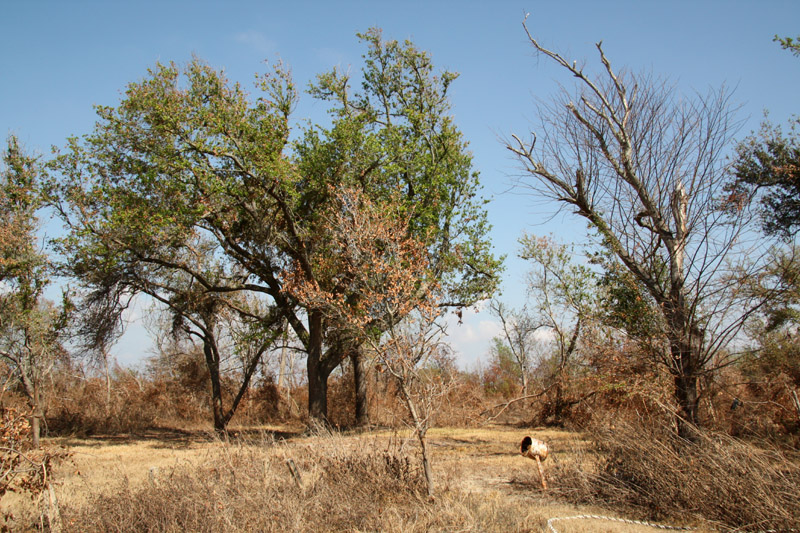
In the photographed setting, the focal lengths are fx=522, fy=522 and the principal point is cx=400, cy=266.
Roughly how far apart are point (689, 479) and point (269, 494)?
5306 millimetres

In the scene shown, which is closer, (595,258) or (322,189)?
(595,258)

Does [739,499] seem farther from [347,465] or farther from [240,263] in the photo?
[240,263]

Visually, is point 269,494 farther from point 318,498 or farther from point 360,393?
point 360,393

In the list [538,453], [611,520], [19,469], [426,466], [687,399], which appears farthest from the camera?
[687,399]

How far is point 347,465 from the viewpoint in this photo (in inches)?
300

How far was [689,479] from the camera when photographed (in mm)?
6625

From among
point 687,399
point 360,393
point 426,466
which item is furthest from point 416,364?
point 360,393

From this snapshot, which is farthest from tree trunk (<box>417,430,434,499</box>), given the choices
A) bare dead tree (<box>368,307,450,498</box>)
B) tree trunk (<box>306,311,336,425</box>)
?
tree trunk (<box>306,311,336,425</box>)

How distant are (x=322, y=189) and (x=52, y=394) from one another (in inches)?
639

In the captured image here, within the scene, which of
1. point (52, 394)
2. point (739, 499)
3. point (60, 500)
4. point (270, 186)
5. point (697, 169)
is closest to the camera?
point (739, 499)

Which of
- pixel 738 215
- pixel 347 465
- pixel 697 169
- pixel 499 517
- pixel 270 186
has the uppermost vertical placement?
pixel 270 186

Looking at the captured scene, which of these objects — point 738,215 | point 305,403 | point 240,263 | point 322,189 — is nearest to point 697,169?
point 738,215

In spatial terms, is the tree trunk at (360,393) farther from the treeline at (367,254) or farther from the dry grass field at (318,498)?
the dry grass field at (318,498)

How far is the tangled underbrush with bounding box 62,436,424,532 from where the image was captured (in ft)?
19.5
